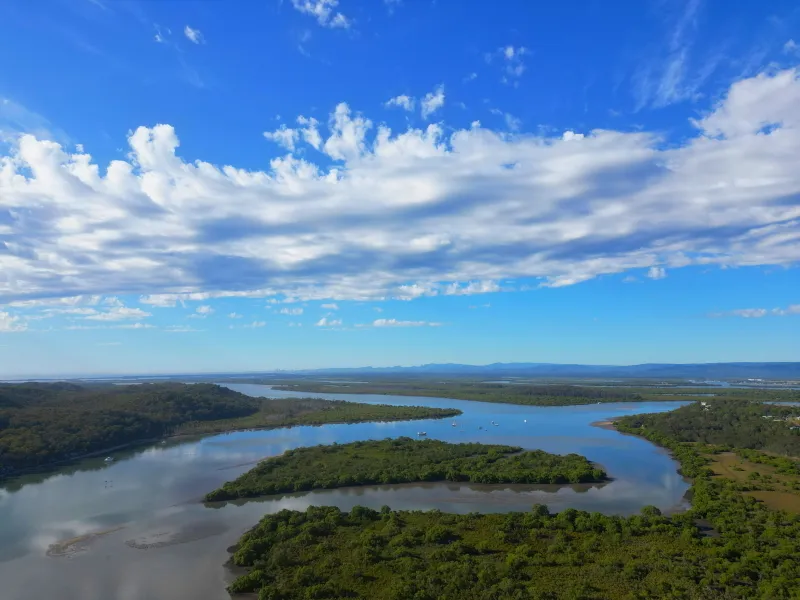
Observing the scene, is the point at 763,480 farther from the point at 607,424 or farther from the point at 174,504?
the point at 174,504

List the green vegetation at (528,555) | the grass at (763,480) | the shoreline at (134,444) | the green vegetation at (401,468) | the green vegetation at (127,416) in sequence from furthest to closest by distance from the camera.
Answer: the green vegetation at (127,416), the shoreline at (134,444), the green vegetation at (401,468), the grass at (763,480), the green vegetation at (528,555)

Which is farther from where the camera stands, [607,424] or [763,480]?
[607,424]

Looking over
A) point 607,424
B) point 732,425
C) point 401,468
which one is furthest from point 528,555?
point 607,424

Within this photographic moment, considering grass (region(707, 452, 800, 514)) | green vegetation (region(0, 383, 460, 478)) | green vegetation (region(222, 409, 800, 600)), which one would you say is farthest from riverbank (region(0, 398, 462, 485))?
A: grass (region(707, 452, 800, 514))

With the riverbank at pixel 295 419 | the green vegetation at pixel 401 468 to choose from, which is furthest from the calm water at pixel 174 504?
the riverbank at pixel 295 419

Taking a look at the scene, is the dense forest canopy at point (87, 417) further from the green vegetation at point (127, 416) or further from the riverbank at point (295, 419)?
the riverbank at point (295, 419)

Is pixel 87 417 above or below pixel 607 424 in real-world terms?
above
